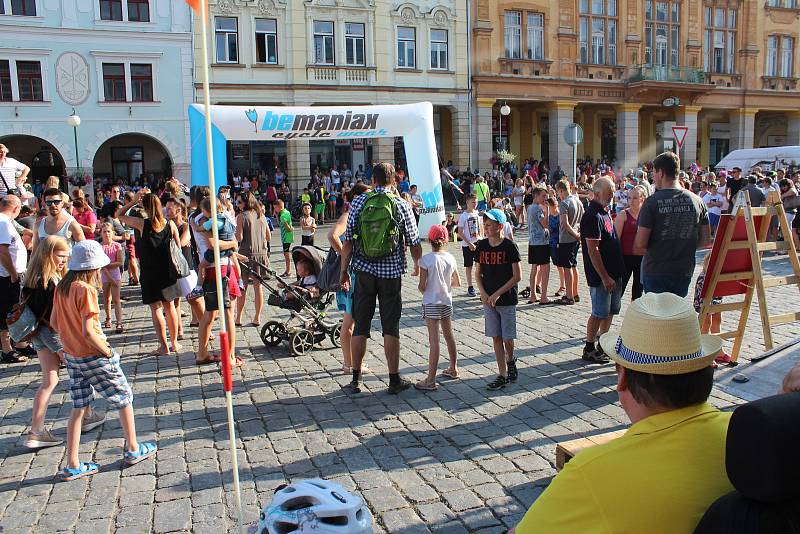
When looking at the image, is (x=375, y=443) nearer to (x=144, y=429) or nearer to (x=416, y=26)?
(x=144, y=429)

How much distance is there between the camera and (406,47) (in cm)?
3081

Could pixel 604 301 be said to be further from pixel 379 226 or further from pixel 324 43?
pixel 324 43

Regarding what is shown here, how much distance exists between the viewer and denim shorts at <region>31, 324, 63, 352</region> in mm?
5219

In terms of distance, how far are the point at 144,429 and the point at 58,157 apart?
27468 millimetres

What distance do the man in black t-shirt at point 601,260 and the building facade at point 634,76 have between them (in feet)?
85.9

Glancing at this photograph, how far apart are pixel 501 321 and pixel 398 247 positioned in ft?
3.84

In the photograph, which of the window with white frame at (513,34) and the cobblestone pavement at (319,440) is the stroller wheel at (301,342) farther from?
the window with white frame at (513,34)

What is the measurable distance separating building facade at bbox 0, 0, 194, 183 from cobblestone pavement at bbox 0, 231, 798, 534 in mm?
21570

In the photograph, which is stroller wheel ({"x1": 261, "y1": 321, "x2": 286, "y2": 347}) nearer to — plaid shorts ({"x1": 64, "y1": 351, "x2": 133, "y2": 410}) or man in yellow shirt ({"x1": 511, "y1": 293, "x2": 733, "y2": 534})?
plaid shorts ({"x1": 64, "y1": 351, "x2": 133, "y2": 410})

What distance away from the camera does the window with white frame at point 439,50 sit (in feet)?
102

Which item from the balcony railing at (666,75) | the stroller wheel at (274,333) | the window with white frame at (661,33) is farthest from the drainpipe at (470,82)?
the stroller wheel at (274,333)

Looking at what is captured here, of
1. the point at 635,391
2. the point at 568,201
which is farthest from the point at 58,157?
the point at 635,391

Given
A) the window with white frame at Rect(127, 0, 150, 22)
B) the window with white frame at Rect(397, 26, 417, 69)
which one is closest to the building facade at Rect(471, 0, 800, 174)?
the window with white frame at Rect(397, 26, 417, 69)

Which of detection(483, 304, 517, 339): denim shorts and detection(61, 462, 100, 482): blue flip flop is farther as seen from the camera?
detection(483, 304, 517, 339): denim shorts
